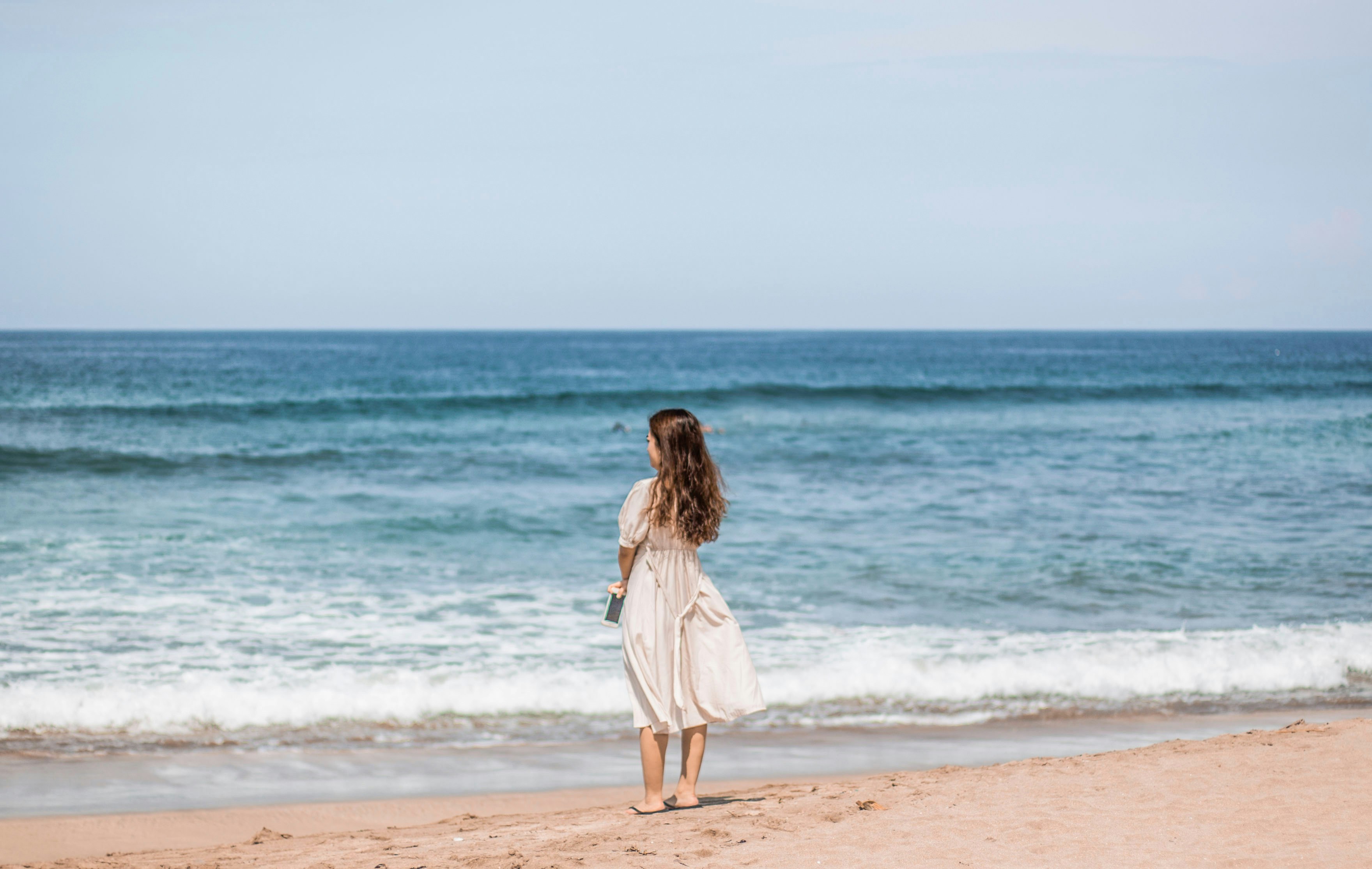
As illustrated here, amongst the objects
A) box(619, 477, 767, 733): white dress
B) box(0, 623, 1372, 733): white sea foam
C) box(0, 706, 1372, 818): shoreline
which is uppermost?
box(619, 477, 767, 733): white dress

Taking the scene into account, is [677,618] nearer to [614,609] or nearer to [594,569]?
[614,609]

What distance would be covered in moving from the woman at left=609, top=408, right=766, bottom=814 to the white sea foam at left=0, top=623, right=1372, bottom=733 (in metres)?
2.65

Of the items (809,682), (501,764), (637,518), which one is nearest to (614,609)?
(637,518)

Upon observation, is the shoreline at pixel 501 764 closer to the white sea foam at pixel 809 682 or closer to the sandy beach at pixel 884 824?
the sandy beach at pixel 884 824

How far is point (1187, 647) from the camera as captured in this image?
7738 mm

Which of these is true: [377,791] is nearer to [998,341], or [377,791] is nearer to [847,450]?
[847,450]

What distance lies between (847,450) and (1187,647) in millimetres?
13199

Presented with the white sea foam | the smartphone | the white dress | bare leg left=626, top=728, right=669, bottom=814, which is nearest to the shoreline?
the white sea foam

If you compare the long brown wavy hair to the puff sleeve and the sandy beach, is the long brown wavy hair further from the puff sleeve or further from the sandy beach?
the sandy beach

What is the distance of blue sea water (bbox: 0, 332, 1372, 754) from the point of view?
6781 mm

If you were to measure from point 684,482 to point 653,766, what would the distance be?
1257mm

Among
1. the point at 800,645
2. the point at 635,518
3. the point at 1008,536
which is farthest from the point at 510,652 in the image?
Result: the point at 1008,536

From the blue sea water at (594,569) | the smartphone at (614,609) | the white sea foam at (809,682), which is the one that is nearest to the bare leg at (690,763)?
the smartphone at (614,609)

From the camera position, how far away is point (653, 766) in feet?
14.0
